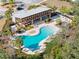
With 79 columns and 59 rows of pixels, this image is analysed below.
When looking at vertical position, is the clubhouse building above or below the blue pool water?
above

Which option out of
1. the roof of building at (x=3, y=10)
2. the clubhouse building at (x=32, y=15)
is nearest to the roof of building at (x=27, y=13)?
the clubhouse building at (x=32, y=15)

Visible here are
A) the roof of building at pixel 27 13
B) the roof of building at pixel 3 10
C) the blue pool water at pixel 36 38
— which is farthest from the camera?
the roof of building at pixel 3 10

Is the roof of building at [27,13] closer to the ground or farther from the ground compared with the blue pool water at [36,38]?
farther from the ground

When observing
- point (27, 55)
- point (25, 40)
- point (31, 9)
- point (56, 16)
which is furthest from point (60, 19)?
point (27, 55)

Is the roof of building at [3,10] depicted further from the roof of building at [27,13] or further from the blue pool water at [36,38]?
the blue pool water at [36,38]

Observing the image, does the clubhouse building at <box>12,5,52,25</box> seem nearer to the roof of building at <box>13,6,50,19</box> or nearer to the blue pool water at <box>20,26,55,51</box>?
the roof of building at <box>13,6,50,19</box>

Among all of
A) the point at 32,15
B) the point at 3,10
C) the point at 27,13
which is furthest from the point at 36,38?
the point at 3,10

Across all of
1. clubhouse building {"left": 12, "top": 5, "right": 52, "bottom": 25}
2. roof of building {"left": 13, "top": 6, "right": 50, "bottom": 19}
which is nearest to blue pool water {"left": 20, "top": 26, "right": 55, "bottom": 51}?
clubhouse building {"left": 12, "top": 5, "right": 52, "bottom": 25}

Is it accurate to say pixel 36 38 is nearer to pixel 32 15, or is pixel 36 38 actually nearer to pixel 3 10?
pixel 32 15

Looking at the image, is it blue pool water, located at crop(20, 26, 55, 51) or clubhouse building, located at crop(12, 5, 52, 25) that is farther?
clubhouse building, located at crop(12, 5, 52, 25)
